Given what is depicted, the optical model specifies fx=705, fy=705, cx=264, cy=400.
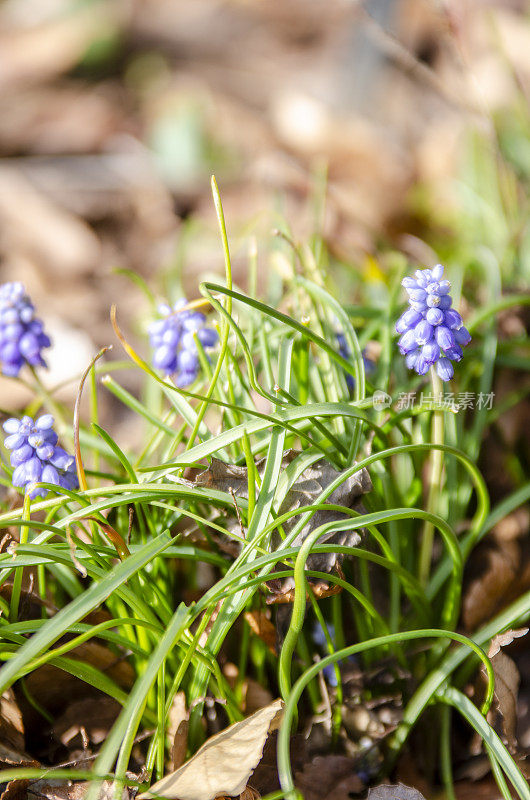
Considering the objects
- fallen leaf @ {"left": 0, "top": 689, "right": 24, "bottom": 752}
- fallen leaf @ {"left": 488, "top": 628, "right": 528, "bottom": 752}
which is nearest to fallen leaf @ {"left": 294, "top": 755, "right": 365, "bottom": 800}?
fallen leaf @ {"left": 488, "top": 628, "right": 528, "bottom": 752}

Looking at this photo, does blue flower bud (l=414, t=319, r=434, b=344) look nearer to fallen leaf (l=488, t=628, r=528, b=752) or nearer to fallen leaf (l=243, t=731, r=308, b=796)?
fallen leaf (l=488, t=628, r=528, b=752)

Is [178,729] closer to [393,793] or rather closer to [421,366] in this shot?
[393,793]

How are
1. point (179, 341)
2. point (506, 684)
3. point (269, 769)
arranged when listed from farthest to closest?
1. point (179, 341)
2. point (506, 684)
3. point (269, 769)

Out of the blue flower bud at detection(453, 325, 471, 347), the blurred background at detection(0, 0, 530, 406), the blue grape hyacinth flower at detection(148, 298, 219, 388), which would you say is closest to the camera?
the blue flower bud at detection(453, 325, 471, 347)

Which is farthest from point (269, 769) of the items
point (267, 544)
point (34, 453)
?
point (34, 453)

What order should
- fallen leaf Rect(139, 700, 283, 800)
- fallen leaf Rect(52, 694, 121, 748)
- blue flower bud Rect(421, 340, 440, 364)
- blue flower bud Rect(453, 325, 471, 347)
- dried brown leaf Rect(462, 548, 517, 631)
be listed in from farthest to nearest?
dried brown leaf Rect(462, 548, 517, 631)
fallen leaf Rect(52, 694, 121, 748)
blue flower bud Rect(453, 325, 471, 347)
blue flower bud Rect(421, 340, 440, 364)
fallen leaf Rect(139, 700, 283, 800)

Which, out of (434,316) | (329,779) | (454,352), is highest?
(434,316)

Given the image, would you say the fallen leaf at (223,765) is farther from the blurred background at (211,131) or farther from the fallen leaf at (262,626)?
the blurred background at (211,131)
